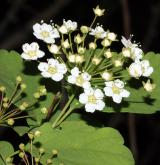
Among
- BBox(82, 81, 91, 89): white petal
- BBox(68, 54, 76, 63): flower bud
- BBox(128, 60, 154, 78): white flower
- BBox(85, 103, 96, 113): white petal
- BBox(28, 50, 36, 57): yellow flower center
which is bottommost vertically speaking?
BBox(85, 103, 96, 113): white petal

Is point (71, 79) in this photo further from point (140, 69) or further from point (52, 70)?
point (140, 69)

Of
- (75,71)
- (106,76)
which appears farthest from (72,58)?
(106,76)

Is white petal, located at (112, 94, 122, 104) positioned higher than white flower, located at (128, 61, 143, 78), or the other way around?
white flower, located at (128, 61, 143, 78)

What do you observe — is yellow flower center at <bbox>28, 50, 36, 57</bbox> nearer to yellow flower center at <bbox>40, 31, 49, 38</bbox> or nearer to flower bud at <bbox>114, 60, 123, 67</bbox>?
yellow flower center at <bbox>40, 31, 49, 38</bbox>

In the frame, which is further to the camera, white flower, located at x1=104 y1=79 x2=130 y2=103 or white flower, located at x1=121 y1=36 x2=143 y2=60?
white flower, located at x1=121 y1=36 x2=143 y2=60

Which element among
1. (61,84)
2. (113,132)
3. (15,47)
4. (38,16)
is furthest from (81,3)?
(113,132)

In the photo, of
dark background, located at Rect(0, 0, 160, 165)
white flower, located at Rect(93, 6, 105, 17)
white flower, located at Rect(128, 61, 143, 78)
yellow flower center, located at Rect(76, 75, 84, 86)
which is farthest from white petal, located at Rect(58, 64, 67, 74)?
dark background, located at Rect(0, 0, 160, 165)
